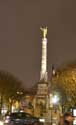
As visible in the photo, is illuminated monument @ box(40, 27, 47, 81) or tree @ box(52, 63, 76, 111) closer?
tree @ box(52, 63, 76, 111)

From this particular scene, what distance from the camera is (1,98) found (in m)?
117

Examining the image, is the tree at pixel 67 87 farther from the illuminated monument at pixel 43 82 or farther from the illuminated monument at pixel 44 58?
the illuminated monument at pixel 44 58

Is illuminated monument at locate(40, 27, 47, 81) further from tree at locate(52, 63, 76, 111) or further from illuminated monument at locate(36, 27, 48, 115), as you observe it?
tree at locate(52, 63, 76, 111)

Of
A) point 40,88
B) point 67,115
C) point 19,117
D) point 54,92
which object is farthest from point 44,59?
point 67,115

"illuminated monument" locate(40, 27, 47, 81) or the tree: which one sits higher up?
"illuminated monument" locate(40, 27, 47, 81)

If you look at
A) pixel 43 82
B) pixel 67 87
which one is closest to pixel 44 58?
pixel 43 82

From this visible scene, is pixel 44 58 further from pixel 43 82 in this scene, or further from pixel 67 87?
pixel 67 87

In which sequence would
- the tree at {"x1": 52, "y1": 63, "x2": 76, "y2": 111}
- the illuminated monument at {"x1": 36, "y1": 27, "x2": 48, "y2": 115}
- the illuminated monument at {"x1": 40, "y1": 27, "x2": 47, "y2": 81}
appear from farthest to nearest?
1. the illuminated monument at {"x1": 40, "y1": 27, "x2": 47, "y2": 81}
2. the illuminated monument at {"x1": 36, "y1": 27, "x2": 48, "y2": 115}
3. the tree at {"x1": 52, "y1": 63, "x2": 76, "y2": 111}

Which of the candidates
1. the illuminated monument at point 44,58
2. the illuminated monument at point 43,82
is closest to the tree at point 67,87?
the illuminated monument at point 43,82

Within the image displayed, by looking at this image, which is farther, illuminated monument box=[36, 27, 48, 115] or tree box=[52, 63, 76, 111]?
illuminated monument box=[36, 27, 48, 115]

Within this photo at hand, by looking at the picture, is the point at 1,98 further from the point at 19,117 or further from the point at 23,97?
the point at 19,117

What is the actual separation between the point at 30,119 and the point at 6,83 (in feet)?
280

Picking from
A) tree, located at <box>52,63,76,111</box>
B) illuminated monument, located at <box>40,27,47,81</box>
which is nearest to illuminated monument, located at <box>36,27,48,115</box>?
illuminated monument, located at <box>40,27,47,81</box>

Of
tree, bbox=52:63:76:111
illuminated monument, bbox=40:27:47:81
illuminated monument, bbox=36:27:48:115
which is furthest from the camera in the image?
illuminated monument, bbox=40:27:47:81
